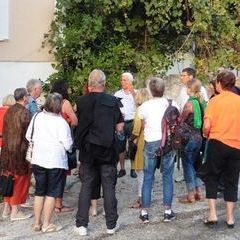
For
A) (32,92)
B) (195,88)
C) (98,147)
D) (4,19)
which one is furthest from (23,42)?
(98,147)

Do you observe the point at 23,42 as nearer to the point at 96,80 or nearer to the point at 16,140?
the point at 16,140

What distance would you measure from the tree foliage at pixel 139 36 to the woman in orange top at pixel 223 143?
164 inches

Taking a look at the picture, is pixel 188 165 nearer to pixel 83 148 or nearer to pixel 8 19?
pixel 83 148

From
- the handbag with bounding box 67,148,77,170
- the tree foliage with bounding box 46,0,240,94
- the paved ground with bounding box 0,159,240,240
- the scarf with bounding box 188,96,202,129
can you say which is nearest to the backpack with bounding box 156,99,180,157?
the scarf with bounding box 188,96,202,129

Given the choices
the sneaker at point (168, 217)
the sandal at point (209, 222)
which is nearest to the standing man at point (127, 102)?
the sneaker at point (168, 217)

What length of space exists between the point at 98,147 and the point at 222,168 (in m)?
1.45

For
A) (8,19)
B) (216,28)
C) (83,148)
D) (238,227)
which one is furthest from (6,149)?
(216,28)

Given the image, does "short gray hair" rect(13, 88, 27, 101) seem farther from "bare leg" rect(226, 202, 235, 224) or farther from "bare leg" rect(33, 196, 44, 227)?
"bare leg" rect(226, 202, 235, 224)

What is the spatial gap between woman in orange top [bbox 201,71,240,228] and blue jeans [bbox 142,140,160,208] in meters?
0.59

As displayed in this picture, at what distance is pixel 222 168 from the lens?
6.36 metres

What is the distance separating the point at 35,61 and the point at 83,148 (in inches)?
186

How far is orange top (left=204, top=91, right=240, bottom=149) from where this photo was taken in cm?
622

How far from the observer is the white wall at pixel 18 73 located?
1022 cm

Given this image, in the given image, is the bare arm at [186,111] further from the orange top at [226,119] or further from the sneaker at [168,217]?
the sneaker at [168,217]
